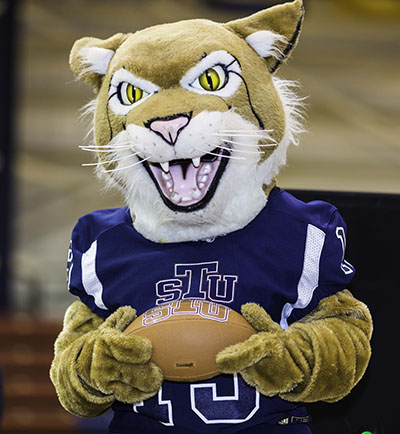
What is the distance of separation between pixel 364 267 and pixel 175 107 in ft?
1.94

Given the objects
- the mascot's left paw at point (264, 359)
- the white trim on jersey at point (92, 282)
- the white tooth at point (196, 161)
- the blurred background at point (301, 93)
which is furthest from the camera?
the blurred background at point (301, 93)

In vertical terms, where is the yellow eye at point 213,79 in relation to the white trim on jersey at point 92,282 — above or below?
above

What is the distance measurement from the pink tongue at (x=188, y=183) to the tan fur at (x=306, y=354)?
20 cm

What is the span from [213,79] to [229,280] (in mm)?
348

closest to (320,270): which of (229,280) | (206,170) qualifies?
(229,280)

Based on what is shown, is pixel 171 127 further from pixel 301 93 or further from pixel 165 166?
pixel 301 93

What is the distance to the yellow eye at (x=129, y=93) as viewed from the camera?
1.54 m

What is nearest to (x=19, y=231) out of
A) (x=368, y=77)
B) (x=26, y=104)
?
(x=26, y=104)

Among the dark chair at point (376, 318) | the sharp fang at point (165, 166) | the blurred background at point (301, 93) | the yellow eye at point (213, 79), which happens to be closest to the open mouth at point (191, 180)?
the sharp fang at point (165, 166)

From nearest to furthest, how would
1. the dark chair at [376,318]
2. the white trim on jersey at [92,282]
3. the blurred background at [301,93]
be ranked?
the white trim on jersey at [92,282], the dark chair at [376,318], the blurred background at [301,93]

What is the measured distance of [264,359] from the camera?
1377 mm

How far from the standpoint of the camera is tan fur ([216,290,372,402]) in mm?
1365

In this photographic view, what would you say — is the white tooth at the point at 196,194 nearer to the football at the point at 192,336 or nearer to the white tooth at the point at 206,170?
the white tooth at the point at 206,170

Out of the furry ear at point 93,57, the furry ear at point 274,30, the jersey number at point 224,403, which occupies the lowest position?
the jersey number at point 224,403
